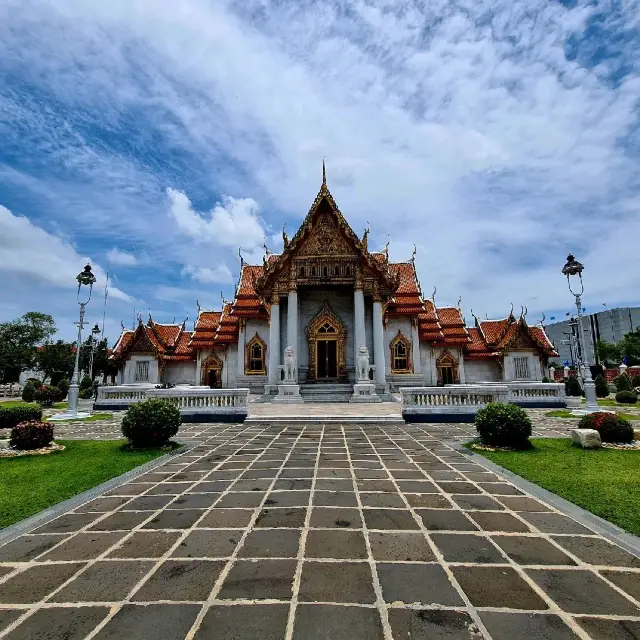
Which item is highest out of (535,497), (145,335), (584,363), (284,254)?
(284,254)

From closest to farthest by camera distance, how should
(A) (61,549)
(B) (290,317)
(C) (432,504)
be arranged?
(A) (61,549) < (C) (432,504) < (B) (290,317)

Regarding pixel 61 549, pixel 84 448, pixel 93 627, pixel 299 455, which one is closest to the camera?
pixel 93 627

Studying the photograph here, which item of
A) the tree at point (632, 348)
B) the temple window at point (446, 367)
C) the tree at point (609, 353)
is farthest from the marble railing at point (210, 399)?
the tree at point (609, 353)

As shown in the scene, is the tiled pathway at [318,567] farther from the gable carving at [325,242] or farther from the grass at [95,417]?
the gable carving at [325,242]

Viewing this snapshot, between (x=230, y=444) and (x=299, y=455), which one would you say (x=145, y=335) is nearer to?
(x=230, y=444)

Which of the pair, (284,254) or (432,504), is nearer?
(432,504)

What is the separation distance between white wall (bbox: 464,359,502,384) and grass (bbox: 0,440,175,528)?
74.9 feet

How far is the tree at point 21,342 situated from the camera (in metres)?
43.3

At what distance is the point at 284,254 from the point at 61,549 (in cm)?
1854

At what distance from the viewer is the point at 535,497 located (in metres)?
5.05

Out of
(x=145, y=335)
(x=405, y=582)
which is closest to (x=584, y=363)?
(x=405, y=582)

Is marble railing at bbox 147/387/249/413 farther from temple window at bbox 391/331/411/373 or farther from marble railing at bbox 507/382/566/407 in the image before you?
marble railing at bbox 507/382/566/407

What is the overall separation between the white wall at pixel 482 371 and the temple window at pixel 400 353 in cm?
550

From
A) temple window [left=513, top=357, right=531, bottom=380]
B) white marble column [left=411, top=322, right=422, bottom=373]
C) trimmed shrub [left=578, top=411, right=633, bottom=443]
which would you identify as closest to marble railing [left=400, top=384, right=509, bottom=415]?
trimmed shrub [left=578, top=411, right=633, bottom=443]
